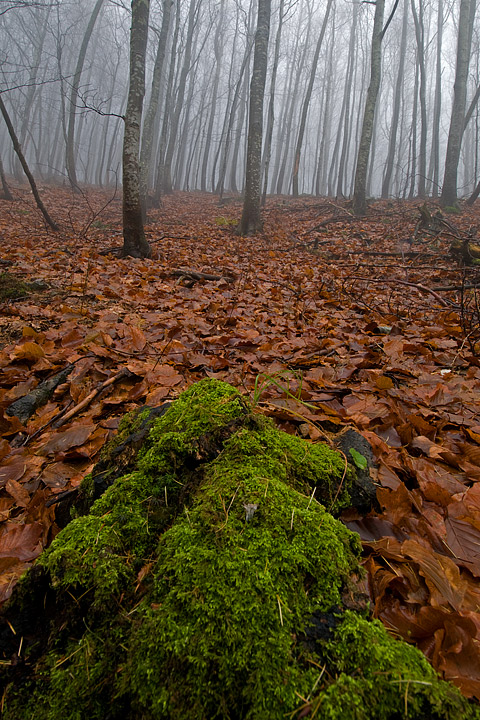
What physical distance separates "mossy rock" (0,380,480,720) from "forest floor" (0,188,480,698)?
0.79 feet

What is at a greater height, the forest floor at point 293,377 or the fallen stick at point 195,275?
the fallen stick at point 195,275

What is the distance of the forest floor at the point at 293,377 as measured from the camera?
1006 mm

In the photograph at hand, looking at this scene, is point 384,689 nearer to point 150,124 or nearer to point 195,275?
point 195,275

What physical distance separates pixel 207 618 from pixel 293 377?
1.66 meters

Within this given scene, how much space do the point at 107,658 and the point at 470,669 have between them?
738mm

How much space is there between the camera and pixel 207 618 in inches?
25.8

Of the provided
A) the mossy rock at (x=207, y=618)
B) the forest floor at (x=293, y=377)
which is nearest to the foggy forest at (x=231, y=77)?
the forest floor at (x=293, y=377)

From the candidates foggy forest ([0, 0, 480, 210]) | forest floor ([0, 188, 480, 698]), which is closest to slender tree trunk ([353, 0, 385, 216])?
foggy forest ([0, 0, 480, 210])

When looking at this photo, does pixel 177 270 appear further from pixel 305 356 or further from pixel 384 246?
pixel 384 246

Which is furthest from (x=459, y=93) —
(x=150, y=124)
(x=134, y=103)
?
(x=134, y=103)

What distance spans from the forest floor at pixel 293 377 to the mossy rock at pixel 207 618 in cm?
24

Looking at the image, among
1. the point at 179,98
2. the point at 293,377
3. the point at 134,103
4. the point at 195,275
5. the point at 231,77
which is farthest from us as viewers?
the point at 231,77

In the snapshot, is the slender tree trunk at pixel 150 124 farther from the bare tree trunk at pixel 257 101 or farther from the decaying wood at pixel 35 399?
the decaying wood at pixel 35 399

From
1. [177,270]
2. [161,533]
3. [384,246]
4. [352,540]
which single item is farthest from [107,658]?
[384,246]
